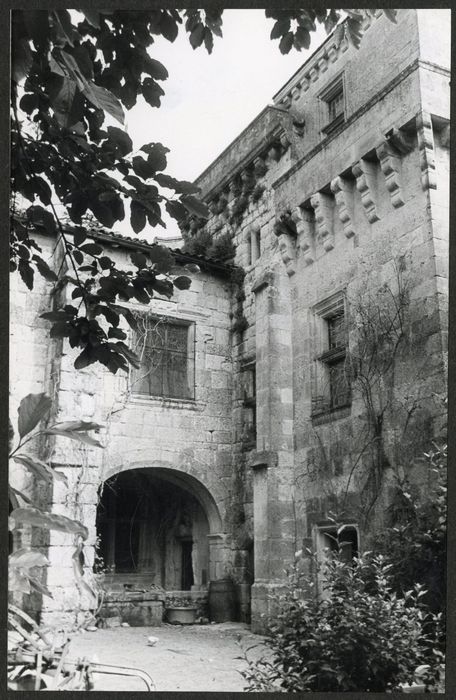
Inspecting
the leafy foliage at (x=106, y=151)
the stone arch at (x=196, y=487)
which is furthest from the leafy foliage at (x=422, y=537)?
the stone arch at (x=196, y=487)

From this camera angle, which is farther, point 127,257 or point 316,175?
point 316,175

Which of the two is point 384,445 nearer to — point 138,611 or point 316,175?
point 316,175

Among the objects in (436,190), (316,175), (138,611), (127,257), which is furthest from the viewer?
(138,611)

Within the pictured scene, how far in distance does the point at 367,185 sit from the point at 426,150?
819 mm

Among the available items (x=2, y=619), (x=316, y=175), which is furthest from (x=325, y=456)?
(x=2, y=619)

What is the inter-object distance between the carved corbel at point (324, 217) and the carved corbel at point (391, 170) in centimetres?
71

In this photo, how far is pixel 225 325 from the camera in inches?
368

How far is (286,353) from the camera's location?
22.5ft

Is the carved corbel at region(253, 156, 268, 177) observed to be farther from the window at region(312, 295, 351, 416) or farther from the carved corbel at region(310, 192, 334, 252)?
the window at region(312, 295, 351, 416)

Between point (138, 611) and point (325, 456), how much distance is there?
4304mm

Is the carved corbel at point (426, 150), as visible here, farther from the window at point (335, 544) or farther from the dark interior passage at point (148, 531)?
the dark interior passage at point (148, 531)

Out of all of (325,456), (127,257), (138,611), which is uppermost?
(127,257)

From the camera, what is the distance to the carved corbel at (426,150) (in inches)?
198

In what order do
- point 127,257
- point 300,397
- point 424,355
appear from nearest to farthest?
point 127,257, point 424,355, point 300,397
